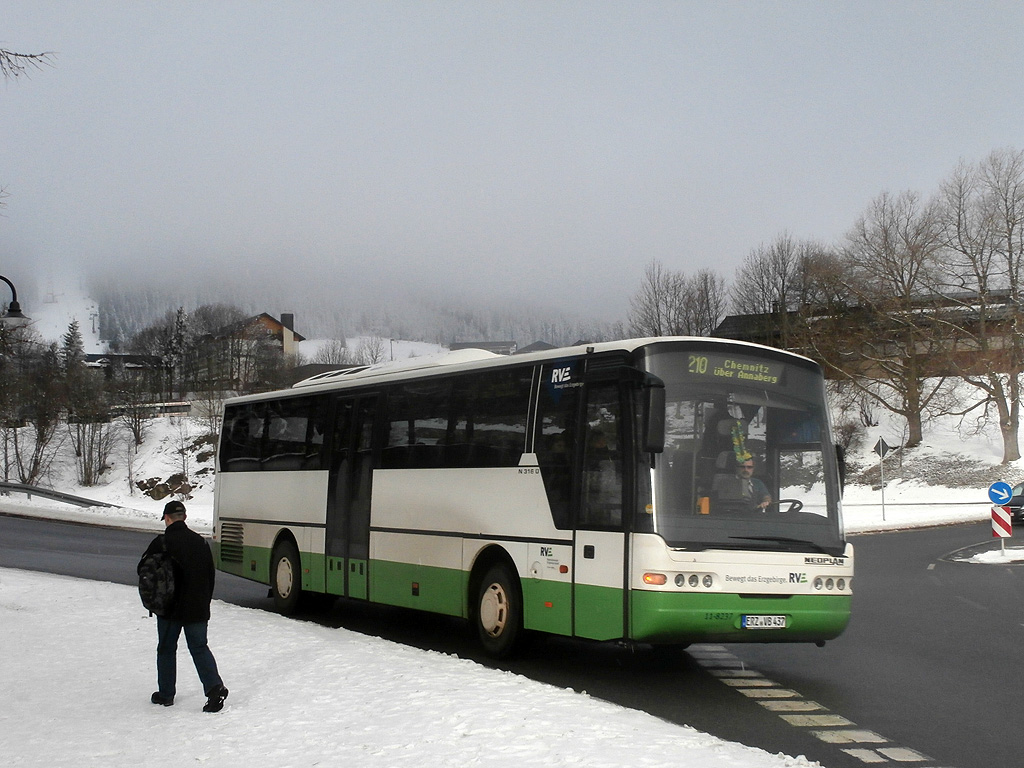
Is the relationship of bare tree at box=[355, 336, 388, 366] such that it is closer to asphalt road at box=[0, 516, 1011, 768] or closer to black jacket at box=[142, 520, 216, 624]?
asphalt road at box=[0, 516, 1011, 768]

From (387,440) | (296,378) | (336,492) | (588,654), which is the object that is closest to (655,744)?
(588,654)

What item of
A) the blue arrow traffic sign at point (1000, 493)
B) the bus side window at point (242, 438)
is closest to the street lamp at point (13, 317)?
the bus side window at point (242, 438)

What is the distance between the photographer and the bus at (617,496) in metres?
9.85

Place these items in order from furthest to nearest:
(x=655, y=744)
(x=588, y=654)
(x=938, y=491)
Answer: (x=938, y=491)
(x=588, y=654)
(x=655, y=744)

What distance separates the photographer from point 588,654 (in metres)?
12.7

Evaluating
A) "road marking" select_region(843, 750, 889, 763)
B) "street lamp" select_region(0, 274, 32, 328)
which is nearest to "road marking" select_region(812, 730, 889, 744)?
"road marking" select_region(843, 750, 889, 763)

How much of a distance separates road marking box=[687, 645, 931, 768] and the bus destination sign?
2911 mm

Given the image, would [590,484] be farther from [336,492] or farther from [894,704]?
[336,492]

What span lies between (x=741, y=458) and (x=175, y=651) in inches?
207

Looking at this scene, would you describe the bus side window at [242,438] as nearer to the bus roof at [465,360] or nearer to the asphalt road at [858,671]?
the bus roof at [465,360]

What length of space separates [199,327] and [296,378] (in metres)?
28.1

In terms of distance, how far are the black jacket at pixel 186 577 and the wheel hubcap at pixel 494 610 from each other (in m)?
3.97

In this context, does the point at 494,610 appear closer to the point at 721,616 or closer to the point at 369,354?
the point at 721,616

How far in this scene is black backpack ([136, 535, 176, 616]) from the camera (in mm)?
8336
